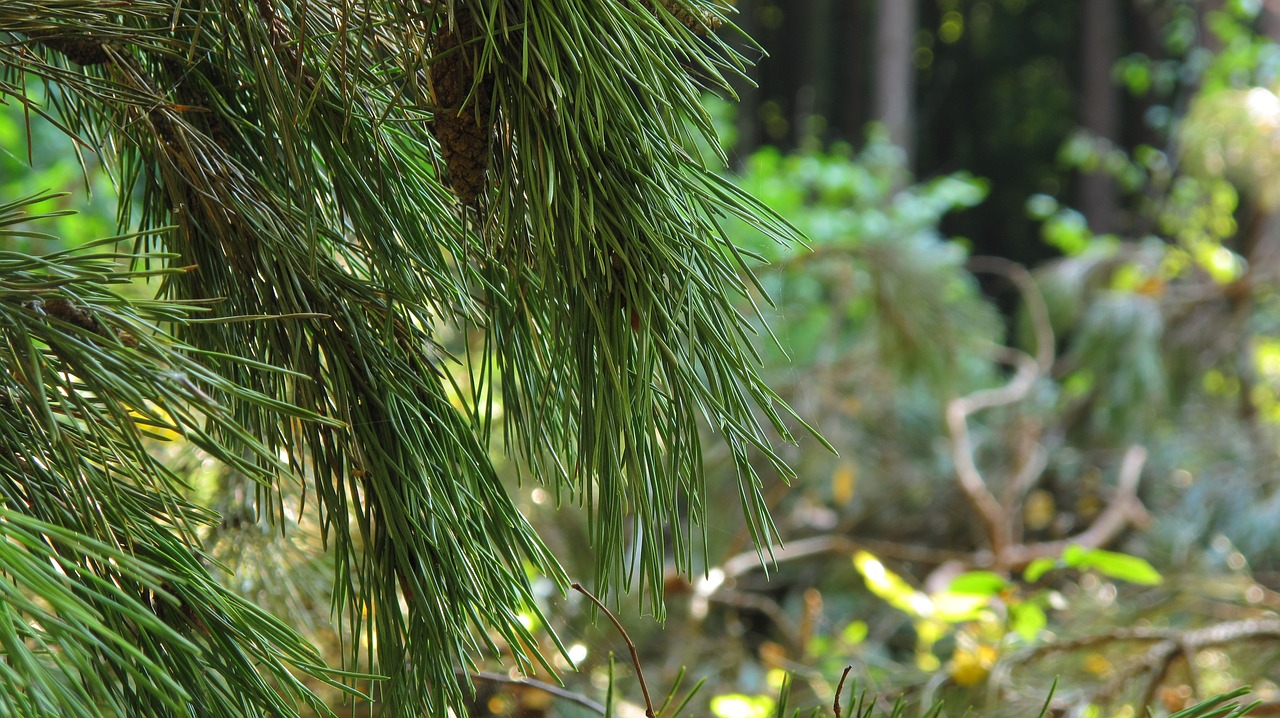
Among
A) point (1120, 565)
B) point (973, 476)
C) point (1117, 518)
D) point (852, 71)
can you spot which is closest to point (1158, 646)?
point (1120, 565)

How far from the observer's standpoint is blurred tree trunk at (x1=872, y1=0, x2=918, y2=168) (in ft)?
13.4

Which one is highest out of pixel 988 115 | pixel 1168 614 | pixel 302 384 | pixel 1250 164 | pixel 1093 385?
pixel 988 115

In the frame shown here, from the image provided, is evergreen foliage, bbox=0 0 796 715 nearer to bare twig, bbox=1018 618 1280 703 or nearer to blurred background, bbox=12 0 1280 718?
blurred background, bbox=12 0 1280 718

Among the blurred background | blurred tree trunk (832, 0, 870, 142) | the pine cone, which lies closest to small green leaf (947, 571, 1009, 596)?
the blurred background

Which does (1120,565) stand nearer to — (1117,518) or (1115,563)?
(1115,563)

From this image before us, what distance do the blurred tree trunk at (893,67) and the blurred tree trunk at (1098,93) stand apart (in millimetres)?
965

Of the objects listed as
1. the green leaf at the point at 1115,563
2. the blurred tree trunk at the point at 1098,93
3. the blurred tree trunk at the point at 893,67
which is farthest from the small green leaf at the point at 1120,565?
the blurred tree trunk at the point at 1098,93

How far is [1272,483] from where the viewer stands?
5.41ft

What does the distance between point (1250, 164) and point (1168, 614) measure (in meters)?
1.20

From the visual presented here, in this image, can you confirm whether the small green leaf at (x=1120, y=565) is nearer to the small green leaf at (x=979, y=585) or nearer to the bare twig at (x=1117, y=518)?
the small green leaf at (x=979, y=585)

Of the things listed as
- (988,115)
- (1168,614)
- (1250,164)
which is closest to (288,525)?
(1168,614)

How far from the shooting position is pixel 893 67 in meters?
4.13

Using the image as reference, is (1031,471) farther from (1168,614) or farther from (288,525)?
(288,525)

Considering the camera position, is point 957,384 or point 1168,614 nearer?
point 1168,614
